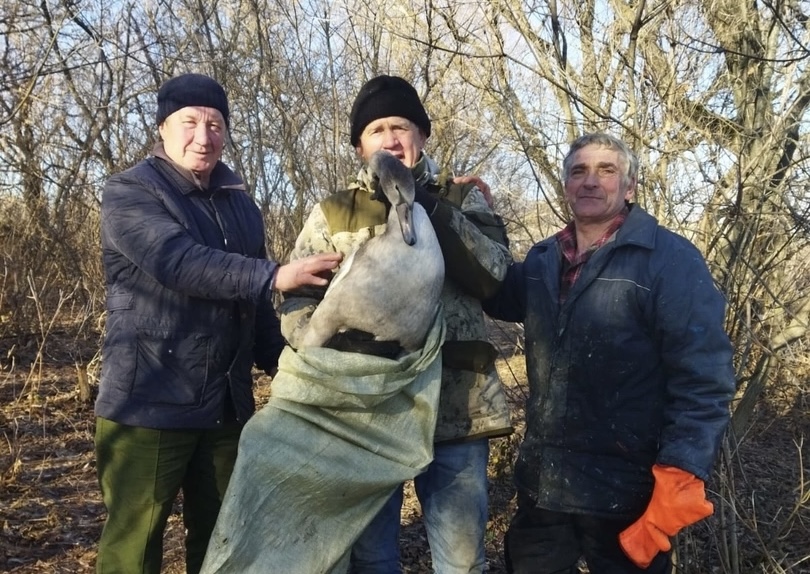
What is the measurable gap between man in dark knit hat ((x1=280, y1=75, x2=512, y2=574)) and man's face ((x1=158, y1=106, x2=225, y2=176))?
0.52 m

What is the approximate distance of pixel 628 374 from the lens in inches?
92.7

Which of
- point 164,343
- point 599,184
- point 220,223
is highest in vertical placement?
point 599,184

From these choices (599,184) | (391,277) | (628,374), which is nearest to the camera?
(391,277)

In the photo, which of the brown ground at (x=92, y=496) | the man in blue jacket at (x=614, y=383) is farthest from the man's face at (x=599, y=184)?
the brown ground at (x=92, y=496)

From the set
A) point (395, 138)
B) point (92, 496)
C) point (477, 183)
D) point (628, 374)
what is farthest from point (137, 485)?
point (92, 496)

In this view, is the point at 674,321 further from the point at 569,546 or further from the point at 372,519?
the point at 372,519

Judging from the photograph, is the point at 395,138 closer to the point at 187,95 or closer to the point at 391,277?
the point at 391,277

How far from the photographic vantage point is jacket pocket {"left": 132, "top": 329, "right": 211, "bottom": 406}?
2.51 meters

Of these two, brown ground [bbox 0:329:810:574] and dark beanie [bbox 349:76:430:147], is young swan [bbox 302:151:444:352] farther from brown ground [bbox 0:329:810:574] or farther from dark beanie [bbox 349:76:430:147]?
brown ground [bbox 0:329:810:574]

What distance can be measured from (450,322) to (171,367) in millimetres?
1058

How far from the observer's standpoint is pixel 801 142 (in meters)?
3.96

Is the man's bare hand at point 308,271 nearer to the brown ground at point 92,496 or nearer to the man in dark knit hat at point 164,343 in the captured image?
the man in dark knit hat at point 164,343

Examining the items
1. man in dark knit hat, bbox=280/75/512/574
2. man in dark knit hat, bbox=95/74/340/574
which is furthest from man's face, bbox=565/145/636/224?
man in dark knit hat, bbox=95/74/340/574

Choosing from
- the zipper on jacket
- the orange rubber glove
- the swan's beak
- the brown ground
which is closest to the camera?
the swan's beak
